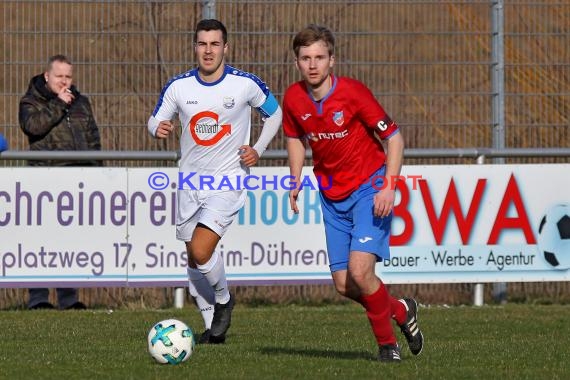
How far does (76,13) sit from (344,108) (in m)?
5.80

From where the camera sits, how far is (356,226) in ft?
28.9

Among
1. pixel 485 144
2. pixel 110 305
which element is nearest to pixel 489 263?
pixel 485 144

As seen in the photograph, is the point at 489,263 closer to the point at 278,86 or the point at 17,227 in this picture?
the point at 278,86

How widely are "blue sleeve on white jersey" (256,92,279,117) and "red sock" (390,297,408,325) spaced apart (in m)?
2.09

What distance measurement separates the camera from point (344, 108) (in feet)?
28.9

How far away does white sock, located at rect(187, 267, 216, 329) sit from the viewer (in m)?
10.6

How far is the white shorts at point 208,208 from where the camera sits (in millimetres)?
10141

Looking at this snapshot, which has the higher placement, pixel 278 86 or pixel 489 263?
pixel 278 86

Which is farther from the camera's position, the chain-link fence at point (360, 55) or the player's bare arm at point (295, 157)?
the chain-link fence at point (360, 55)

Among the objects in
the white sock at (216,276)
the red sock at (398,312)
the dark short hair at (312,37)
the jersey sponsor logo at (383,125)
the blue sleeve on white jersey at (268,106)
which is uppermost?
the dark short hair at (312,37)

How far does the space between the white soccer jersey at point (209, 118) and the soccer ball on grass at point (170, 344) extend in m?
1.65

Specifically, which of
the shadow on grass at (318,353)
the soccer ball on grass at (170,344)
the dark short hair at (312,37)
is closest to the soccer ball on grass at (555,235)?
the shadow on grass at (318,353)

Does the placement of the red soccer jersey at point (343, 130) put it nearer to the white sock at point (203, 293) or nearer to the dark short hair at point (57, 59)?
the white sock at point (203, 293)

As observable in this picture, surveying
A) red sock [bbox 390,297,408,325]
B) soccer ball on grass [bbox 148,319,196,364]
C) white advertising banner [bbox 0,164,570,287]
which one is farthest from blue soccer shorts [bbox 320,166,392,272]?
white advertising banner [bbox 0,164,570,287]
